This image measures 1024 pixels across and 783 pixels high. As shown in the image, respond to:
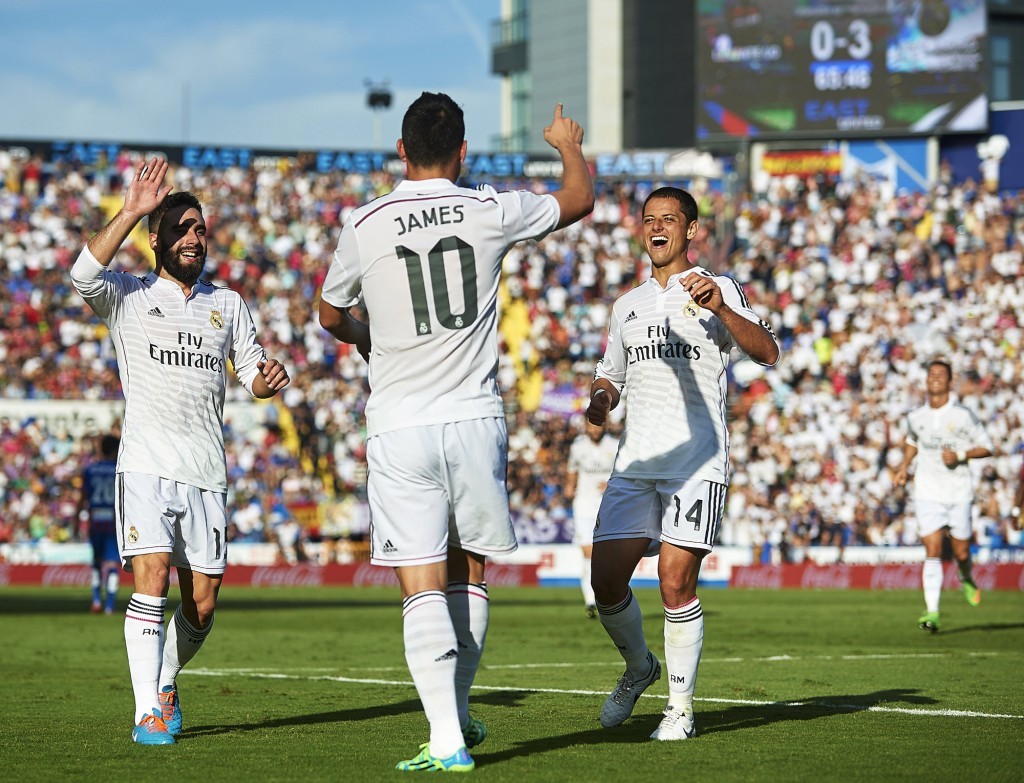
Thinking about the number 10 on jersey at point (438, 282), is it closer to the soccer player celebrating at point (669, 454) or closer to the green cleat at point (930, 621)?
the soccer player celebrating at point (669, 454)

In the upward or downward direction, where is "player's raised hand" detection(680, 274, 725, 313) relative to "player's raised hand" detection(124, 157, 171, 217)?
downward

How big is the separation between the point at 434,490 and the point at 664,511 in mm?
1988

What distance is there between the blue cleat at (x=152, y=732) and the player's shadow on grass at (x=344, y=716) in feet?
0.90

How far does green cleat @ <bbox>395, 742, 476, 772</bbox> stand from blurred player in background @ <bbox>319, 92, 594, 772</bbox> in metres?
0.01

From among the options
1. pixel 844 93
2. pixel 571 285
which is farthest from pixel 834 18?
pixel 571 285

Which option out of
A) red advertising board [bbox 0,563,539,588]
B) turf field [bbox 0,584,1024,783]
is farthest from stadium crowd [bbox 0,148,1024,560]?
turf field [bbox 0,584,1024,783]

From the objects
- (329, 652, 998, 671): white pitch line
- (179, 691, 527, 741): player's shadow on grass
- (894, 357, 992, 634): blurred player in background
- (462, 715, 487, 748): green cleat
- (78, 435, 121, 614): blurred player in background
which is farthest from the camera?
(78, 435, 121, 614): blurred player in background

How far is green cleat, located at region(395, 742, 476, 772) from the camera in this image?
6367mm

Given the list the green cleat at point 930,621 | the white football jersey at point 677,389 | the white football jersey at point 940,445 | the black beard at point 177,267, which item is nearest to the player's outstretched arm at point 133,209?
the black beard at point 177,267

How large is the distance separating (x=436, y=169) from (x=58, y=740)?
3.79 metres

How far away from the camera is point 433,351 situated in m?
6.58

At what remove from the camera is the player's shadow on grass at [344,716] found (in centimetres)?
855

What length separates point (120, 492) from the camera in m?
8.16

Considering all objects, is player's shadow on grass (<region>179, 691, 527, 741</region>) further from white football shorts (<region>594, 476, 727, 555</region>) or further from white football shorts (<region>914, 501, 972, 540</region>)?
white football shorts (<region>914, 501, 972, 540</region>)
